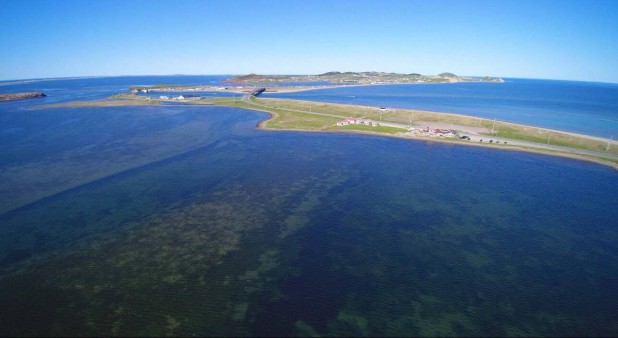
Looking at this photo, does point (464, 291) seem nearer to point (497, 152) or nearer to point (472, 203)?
point (472, 203)

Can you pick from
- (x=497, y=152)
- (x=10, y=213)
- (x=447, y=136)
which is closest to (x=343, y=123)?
(x=447, y=136)

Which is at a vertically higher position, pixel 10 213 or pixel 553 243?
pixel 10 213

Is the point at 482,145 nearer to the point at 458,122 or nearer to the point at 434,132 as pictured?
the point at 434,132

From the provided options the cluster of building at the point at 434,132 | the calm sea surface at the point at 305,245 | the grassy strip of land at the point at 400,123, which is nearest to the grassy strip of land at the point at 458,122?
the grassy strip of land at the point at 400,123

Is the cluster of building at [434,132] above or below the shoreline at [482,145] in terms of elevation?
above

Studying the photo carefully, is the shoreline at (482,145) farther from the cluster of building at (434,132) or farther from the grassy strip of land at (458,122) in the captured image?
the grassy strip of land at (458,122)

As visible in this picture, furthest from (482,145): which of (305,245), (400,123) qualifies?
(305,245)

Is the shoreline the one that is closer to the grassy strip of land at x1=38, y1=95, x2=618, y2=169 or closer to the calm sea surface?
the grassy strip of land at x1=38, y1=95, x2=618, y2=169

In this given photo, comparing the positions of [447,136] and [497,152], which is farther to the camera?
[447,136]
